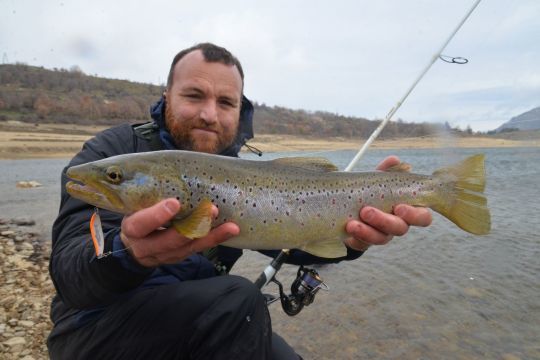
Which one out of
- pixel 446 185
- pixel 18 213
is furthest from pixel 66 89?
pixel 446 185

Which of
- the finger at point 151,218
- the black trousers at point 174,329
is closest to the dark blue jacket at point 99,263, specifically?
the black trousers at point 174,329

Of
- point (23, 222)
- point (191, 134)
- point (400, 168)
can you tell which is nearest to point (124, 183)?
point (191, 134)

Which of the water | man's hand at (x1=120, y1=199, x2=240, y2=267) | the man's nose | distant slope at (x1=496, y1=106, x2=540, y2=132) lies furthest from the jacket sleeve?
distant slope at (x1=496, y1=106, x2=540, y2=132)

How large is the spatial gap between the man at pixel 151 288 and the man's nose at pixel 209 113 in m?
0.62

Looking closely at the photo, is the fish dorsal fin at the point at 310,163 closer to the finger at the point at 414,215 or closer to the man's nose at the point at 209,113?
the finger at the point at 414,215

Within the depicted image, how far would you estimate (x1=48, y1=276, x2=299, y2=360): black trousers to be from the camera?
94.9 inches

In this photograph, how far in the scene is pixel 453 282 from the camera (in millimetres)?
6855

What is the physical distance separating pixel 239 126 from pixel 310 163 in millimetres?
1394

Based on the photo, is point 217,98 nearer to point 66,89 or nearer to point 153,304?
point 153,304

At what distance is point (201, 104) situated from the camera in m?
3.64

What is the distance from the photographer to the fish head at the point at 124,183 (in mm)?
2246

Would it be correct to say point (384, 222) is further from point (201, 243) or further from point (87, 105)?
point (87, 105)

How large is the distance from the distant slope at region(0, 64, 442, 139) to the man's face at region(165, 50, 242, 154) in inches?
1527

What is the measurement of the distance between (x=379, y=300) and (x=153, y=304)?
4674 millimetres
